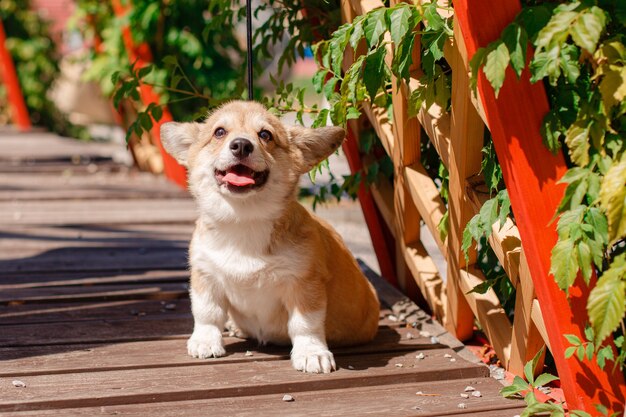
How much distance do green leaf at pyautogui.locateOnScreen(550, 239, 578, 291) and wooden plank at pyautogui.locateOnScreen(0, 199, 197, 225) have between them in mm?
4116

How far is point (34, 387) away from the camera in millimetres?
2730

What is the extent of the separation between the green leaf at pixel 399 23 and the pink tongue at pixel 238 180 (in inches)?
28.6

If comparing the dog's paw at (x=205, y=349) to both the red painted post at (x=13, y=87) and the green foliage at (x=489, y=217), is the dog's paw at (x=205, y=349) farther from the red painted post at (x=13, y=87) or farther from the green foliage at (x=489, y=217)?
the red painted post at (x=13, y=87)

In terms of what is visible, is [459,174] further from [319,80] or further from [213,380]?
[213,380]

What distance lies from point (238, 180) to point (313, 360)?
66 centimetres

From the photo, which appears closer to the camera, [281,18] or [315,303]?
[315,303]

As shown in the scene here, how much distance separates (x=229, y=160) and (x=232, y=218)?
0.74 feet

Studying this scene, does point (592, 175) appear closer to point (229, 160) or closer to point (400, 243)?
point (229, 160)

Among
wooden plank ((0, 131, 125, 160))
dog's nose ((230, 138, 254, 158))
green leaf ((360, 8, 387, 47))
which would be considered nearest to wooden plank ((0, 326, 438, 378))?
dog's nose ((230, 138, 254, 158))

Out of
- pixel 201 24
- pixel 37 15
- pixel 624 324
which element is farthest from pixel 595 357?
pixel 37 15

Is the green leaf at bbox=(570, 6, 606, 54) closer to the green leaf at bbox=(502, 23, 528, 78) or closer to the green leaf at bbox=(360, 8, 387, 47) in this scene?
the green leaf at bbox=(502, 23, 528, 78)

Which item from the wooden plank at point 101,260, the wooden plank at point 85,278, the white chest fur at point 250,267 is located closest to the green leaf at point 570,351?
the white chest fur at point 250,267

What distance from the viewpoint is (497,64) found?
2148mm

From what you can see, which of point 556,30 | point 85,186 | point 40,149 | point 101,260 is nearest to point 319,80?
point 556,30
